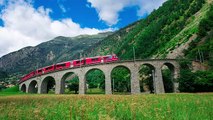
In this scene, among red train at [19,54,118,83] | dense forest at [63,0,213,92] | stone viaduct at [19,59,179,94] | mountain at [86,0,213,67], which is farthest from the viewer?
mountain at [86,0,213,67]

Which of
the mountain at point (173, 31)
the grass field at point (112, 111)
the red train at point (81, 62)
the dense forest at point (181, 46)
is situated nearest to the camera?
the grass field at point (112, 111)

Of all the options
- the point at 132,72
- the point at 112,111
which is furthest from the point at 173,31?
the point at 112,111

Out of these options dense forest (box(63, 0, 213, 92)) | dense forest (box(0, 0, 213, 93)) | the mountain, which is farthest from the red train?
the mountain

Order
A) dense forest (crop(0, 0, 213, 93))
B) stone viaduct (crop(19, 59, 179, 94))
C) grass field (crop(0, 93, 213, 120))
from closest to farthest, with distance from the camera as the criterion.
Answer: grass field (crop(0, 93, 213, 120)), dense forest (crop(0, 0, 213, 93)), stone viaduct (crop(19, 59, 179, 94))

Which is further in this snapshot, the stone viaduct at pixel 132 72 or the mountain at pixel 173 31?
the mountain at pixel 173 31

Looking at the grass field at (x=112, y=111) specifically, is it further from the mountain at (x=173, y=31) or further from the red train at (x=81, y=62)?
the mountain at (x=173, y=31)

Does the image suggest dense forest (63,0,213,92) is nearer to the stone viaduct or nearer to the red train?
the stone viaduct

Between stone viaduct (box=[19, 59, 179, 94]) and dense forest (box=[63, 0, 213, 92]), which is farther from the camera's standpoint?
stone viaduct (box=[19, 59, 179, 94])

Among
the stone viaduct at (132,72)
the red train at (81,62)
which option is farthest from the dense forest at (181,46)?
the red train at (81,62)

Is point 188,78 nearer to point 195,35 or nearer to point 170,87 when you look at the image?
point 170,87

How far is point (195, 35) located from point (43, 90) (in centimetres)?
6214

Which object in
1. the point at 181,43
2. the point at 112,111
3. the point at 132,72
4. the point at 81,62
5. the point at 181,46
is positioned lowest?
the point at 112,111

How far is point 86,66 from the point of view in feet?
154

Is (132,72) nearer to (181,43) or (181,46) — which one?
(181,46)
